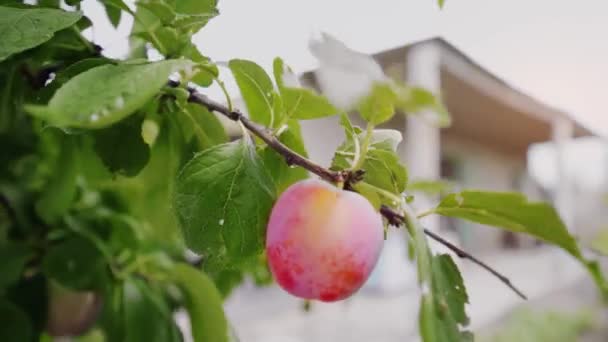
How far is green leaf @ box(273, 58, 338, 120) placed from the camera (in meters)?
0.25

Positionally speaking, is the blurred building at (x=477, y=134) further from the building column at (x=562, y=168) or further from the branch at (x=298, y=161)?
the branch at (x=298, y=161)

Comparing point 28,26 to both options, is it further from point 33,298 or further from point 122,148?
point 33,298

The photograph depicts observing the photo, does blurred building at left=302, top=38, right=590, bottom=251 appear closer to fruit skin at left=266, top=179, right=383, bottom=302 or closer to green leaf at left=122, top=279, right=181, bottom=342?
green leaf at left=122, top=279, right=181, bottom=342

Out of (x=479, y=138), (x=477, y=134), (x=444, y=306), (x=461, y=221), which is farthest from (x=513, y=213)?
(x=479, y=138)

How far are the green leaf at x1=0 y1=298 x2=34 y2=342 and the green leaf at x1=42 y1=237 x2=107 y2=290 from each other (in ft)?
0.18

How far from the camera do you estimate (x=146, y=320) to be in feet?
1.49

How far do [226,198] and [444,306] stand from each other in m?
0.10

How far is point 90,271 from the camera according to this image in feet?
1.58

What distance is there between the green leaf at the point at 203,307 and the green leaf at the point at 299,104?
0.14m

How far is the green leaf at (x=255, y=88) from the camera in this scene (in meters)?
0.26

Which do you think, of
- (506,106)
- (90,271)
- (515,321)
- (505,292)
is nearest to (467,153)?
(506,106)

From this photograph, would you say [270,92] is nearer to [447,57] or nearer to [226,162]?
[226,162]

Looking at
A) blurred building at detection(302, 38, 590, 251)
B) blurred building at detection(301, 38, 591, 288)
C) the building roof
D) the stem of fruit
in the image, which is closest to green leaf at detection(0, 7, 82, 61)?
the stem of fruit

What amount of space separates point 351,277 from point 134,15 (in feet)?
0.54
